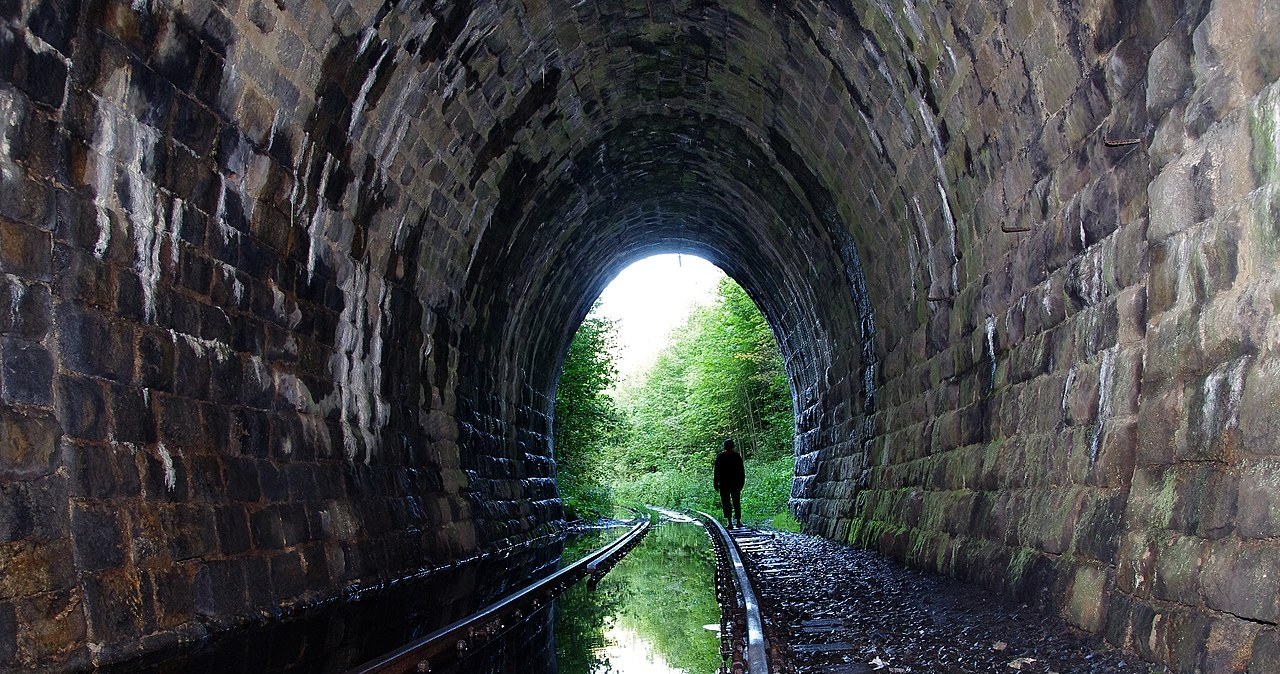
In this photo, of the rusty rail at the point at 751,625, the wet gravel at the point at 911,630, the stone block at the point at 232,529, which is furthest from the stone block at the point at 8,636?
the wet gravel at the point at 911,630

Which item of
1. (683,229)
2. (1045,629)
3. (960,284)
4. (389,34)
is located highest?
(683,229)

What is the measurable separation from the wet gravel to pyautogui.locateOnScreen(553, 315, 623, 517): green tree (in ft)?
56.3

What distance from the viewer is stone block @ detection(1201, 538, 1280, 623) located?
3549 millimetres

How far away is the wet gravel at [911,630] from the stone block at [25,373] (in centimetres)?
383

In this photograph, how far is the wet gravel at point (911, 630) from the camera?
478 cm

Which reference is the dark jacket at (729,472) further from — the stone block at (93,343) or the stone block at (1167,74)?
the stone block at (1167,74)

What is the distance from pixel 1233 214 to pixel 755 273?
15.7 metres

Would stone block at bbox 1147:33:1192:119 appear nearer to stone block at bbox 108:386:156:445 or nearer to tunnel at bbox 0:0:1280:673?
tunnel at bbox 0:0:1280:673

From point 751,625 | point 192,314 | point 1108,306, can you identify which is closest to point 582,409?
point 192,314

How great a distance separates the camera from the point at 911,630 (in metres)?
5.96

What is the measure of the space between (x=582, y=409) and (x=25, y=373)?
22097 millimetres

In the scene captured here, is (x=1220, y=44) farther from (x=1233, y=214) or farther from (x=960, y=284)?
(x=960, y=284)

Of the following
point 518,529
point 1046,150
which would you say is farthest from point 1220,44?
point 518,529

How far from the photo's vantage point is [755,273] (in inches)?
773
